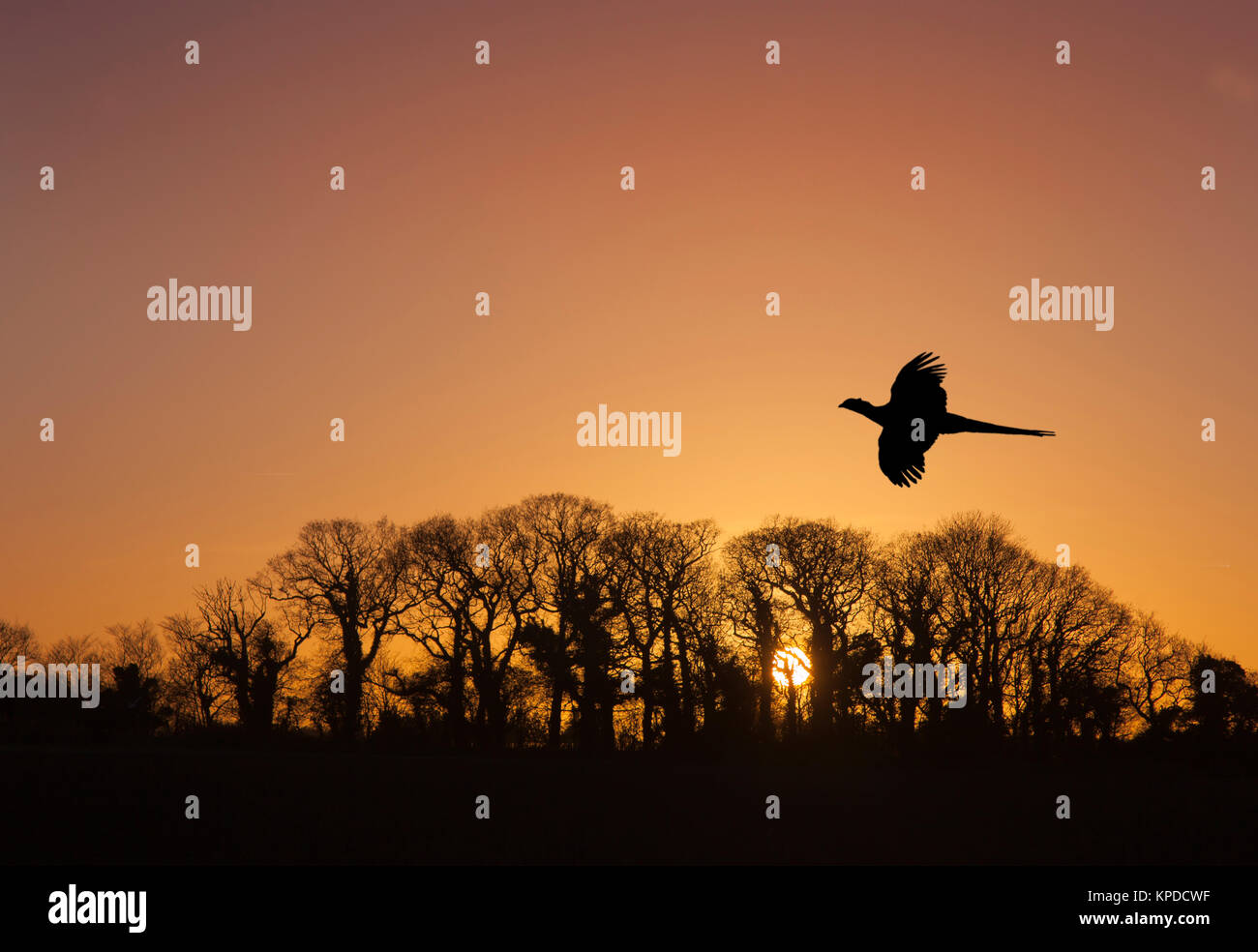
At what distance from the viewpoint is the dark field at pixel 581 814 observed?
29.2 meters

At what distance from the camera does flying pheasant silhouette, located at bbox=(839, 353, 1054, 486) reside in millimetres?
15477

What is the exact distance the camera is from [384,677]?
61125 mm

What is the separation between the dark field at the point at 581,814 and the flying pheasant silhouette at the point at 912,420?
17133 mm

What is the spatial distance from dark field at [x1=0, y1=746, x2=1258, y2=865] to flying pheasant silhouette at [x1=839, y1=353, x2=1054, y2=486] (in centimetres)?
1713

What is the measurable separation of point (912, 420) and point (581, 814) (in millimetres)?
22449

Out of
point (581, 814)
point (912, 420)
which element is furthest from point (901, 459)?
point (581, 814)

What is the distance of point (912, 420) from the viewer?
1568cm

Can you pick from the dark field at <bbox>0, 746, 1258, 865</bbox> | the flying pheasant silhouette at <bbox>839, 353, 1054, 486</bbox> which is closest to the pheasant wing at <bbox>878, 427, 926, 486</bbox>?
the flying pheasant silhouette at <bbox>839, 353, 1054, 486</bbox>

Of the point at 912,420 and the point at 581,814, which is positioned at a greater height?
the point at 912,420

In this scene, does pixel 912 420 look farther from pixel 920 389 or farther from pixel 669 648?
pixel 669 648

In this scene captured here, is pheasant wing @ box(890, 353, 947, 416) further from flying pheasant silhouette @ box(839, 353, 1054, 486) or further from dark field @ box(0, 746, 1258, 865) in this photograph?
dark field @ box(0, 746, 1258, 865)
